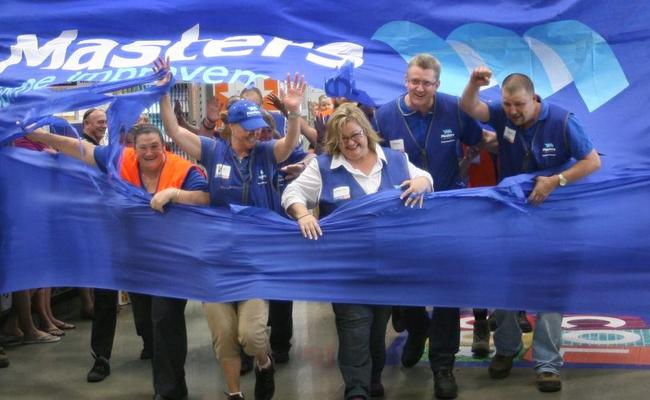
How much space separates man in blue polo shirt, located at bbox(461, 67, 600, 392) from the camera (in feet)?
16.2

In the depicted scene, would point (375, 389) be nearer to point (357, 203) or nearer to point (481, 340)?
point (481, 340)

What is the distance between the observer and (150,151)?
18.0 feet

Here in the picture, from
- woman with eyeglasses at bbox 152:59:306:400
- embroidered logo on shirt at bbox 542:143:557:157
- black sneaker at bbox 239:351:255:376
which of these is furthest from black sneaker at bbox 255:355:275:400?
embroidered logo on shirt at bbox 542:143:557:157

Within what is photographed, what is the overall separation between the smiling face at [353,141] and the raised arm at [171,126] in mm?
803

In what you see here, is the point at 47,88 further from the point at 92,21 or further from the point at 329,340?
the point at 329,340

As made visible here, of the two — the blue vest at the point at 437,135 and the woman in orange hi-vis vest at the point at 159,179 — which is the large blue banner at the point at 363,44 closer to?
the blue vest at the point at 437,135

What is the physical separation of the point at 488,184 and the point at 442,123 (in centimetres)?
89

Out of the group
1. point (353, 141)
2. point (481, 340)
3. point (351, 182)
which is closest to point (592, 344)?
point (481, 340)

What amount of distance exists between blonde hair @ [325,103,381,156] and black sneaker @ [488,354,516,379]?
1.57m

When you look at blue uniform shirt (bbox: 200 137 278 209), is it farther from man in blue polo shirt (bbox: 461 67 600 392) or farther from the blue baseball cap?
man in blue polo shirt (bbox: 461 67 600 392)

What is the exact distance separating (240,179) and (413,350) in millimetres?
1704

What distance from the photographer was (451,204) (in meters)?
4.93

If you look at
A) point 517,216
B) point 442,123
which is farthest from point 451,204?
point 442,123

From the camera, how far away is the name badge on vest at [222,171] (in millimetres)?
5277
